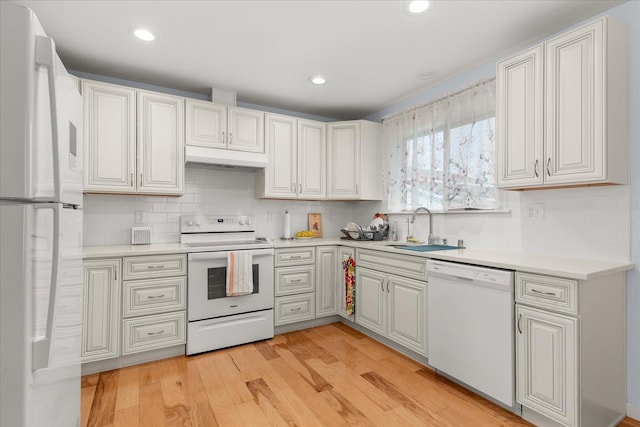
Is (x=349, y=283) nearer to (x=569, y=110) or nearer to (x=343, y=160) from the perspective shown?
(x=343, y=160)

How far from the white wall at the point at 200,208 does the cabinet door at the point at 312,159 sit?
335 mm

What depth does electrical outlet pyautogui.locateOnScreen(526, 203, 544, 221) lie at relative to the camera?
244 cm

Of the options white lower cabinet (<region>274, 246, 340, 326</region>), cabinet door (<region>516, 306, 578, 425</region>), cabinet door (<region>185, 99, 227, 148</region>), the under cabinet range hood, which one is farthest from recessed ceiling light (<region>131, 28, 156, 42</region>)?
cabinet door (<region>516, 306, 578, 425</region>)

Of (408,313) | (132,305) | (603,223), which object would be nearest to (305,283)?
(408,313)

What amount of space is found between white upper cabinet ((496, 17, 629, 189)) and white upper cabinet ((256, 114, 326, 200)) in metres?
2.09

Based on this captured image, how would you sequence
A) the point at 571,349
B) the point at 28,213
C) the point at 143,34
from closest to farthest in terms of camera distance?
1. the point at 28,213
2. the point at 571,349
3. the point at 143,34

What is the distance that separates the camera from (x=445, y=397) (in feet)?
7.25

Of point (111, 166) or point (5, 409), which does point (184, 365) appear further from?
point (5, 409)

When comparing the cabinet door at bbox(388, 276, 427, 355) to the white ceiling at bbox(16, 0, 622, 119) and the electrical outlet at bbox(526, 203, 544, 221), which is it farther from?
the white ceiling at bbox(16, 0, 622, 119)

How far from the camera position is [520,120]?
2266 mm

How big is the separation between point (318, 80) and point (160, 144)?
63.5 inches

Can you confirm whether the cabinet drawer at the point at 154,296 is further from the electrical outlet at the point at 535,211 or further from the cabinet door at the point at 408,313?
the electrical outlet at the point at 535,211

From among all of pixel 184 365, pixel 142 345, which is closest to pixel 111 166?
pixel 142 345

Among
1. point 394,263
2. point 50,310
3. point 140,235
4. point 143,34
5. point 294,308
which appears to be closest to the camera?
point 50,310
